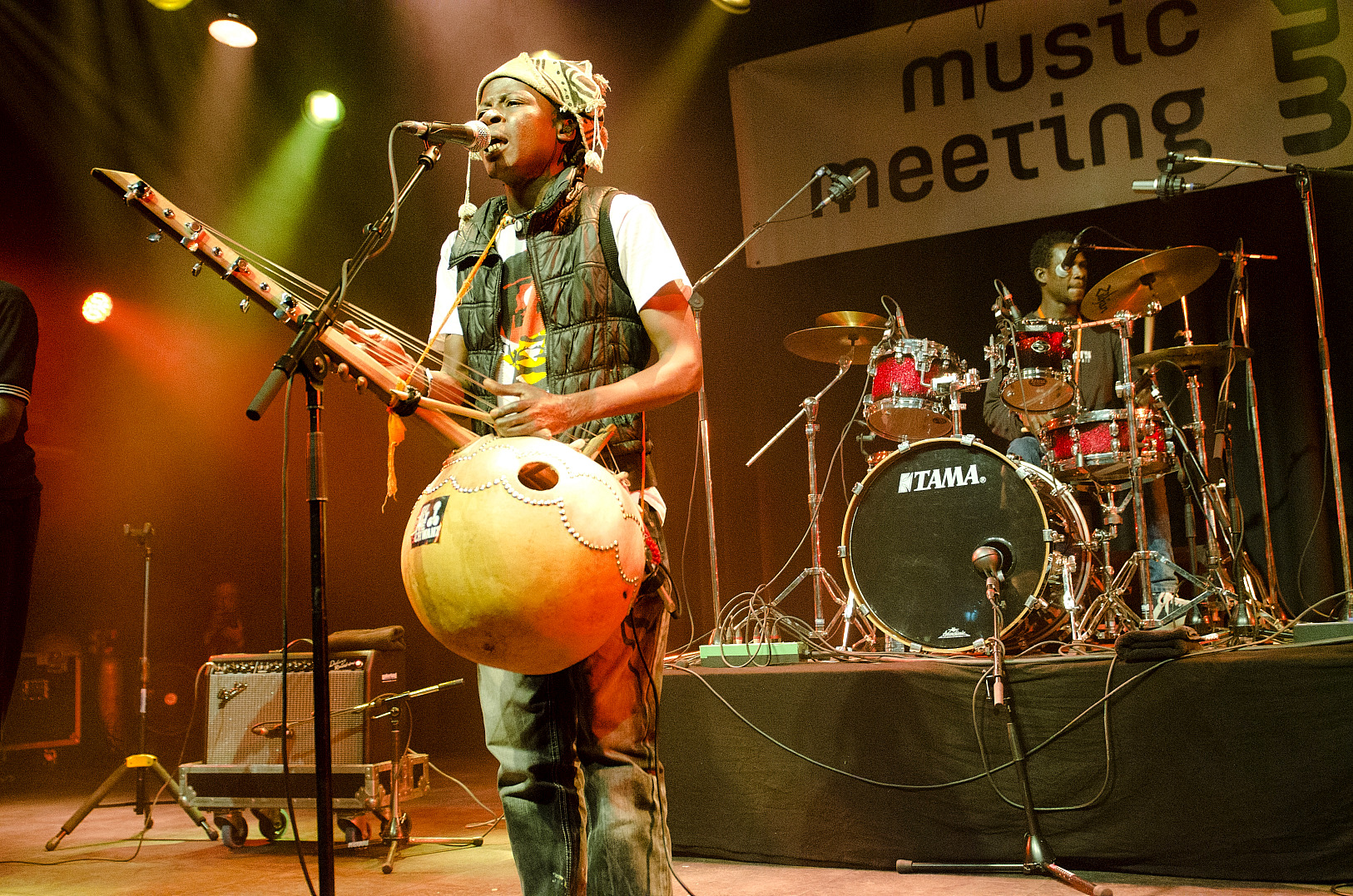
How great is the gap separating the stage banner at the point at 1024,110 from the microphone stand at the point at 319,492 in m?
4.78

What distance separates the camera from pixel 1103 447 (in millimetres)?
4715

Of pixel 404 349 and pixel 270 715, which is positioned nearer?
pixel 404 349

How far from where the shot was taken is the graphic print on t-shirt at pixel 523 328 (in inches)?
83.0

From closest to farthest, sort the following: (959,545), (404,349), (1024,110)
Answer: (404,349), (959,545), (1024,110)

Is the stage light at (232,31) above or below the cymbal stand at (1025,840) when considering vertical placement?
above

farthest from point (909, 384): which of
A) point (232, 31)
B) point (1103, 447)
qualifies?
point (232, 31)

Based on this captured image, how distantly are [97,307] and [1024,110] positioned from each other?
23.7 feet

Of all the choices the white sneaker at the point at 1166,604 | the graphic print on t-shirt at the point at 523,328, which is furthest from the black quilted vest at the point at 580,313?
the white sneaker at the point at 1166,604

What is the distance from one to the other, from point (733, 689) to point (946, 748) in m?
0.82

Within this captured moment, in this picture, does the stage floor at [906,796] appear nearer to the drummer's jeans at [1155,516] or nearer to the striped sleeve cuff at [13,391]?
the striped sleeve cuff at [13,391]

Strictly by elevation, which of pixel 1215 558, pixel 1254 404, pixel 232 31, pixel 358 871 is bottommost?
pixel 358 871

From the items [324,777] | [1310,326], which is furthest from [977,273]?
[324,777]

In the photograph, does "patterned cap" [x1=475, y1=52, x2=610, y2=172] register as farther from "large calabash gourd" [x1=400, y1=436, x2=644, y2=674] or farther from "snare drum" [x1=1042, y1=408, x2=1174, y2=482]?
"snare drum" [x1=1042, y1=408, x2=1174, y2=482]

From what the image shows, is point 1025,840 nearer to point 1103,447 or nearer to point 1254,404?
point 1103,447
